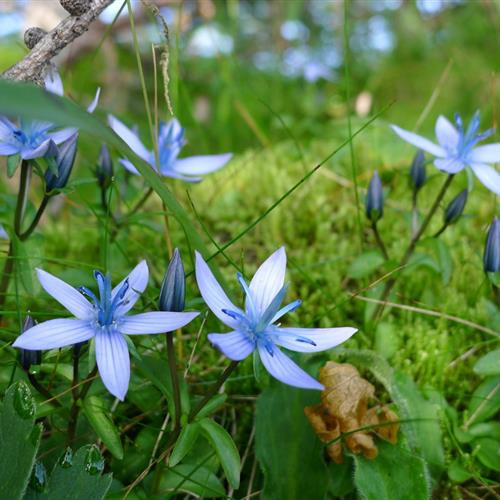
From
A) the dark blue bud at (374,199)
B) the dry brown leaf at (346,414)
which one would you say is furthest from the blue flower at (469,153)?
the dry brown leaf at (346,414)

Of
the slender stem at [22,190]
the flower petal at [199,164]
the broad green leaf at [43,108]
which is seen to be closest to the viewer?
the broad green leaf at [43,108]

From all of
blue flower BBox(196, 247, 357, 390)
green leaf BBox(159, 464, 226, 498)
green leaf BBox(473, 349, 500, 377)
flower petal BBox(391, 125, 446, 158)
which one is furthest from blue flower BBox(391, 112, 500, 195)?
green leaf BBox(159, 464, 226, 498)

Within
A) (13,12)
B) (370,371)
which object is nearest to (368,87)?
(13,12)

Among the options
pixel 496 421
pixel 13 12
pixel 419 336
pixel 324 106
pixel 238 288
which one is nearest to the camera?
pixel 496 421

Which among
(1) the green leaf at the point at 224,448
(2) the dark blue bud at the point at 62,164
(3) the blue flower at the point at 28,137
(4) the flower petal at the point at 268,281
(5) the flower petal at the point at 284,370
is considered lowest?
(1) the green leaf at the point at 224,448

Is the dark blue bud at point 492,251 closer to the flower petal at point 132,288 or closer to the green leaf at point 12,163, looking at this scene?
the flower petal at point 132,288

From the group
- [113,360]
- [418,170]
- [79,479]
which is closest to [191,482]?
[79,479]

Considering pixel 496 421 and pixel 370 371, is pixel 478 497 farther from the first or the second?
pixel 370 371
